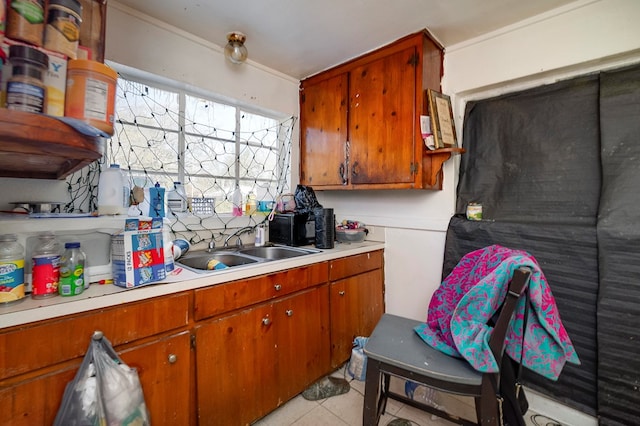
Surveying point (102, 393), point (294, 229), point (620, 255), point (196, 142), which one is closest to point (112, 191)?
point (196, 142)

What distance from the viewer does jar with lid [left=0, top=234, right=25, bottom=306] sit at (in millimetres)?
851

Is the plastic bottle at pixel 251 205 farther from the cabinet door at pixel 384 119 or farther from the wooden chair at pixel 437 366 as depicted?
the wooden chair at pixel 437 366

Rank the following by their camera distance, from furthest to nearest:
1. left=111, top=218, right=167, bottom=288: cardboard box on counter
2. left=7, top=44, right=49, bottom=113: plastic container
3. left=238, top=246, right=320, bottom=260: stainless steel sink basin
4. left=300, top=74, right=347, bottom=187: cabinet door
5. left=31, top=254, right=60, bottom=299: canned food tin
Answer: left=300, top=74, right=347, bottom=187: cabinet door < left=238, top=246, right=320, bottom=260: stainless steel sink basin < left=111, top=218, right=167, bottom=288: cardboard box on counter < left=31, top=254, right=60, bottom=299: canned food tin < left=7, top=44, right=49, bottom=113: plastic container

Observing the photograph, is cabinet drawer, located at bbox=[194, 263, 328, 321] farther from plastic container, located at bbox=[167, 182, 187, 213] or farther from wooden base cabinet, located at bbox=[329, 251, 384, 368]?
plastic container, located at bbox=[167, 182, 187, 213]

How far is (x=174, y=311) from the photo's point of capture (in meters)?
1.13

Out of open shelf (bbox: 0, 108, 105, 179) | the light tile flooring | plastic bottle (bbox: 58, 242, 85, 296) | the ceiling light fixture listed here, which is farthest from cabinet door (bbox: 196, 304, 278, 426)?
the ceiling light fixture

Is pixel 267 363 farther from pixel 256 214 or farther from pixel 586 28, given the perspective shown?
pixel 586 28

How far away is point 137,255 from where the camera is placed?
1.05m

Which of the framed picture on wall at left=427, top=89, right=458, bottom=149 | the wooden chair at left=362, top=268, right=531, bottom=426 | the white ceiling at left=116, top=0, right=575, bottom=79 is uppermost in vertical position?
the white ceiling at left=116, top=0, right=575, bottom=79

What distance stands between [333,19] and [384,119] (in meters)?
0.68

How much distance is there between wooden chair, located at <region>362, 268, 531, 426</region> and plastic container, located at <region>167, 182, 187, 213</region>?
1382 mm

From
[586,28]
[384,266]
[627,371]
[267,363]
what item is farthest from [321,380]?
[586,28]

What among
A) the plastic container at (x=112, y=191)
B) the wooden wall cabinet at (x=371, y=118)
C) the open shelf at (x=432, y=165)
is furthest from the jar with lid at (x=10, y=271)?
the open shelf at (x=432, y=165)

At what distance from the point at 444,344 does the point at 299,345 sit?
80cm
